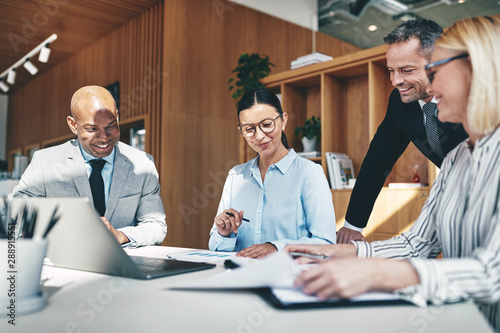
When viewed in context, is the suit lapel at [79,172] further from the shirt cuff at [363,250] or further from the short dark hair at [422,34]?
the short dark hair at [422,34]

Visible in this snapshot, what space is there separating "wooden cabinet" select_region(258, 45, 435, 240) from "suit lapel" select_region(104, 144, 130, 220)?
2294mm

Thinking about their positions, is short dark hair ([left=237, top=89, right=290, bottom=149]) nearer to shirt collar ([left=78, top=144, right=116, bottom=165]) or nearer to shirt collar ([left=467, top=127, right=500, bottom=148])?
shirt collar ([left=78, top=144, right=116, bottom=165])

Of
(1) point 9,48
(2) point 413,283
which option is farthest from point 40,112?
(2) point 413,283

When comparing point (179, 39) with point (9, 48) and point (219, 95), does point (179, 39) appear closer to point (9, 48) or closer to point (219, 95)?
point (219, 95)

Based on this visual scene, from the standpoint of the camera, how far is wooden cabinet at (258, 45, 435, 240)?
3.58 metres

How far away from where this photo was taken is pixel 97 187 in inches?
84.7

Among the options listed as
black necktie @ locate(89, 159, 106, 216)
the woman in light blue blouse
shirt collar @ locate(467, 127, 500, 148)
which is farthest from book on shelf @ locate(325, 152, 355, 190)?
shirt collar @ locate(467, 127, 500, 148)

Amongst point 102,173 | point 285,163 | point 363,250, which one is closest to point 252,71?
point 285,163

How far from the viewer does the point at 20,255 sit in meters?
0.82

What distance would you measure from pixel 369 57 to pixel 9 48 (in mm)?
5821

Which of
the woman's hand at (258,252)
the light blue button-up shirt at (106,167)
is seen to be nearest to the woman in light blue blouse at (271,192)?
the woman's hand at (258,252)

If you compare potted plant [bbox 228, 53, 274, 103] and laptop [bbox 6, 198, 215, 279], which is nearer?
laptop [bbox 6, 198, 215, 279]

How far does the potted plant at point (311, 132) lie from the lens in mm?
4246

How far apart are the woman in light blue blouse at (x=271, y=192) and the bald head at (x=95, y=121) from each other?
0.69 m
